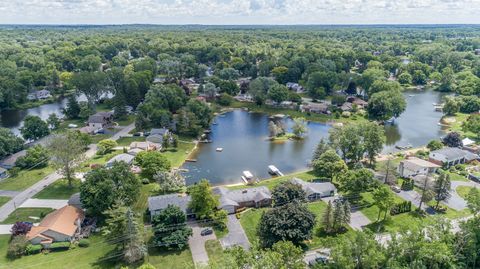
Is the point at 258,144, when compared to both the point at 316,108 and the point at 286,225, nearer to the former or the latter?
the point at 316,108

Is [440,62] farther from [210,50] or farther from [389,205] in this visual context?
[389,205]

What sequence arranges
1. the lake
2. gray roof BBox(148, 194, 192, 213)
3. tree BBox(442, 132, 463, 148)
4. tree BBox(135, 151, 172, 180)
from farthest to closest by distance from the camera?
tree BBox(442, 132, 463, 148) < the lake < tree BBox(135, 151, 172, 180) < gray roof BBox(148, 194, 192, 213)

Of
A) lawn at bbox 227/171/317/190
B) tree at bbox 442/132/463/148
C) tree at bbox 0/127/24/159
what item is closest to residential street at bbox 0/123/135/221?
tree at bbox 0/127/24/159

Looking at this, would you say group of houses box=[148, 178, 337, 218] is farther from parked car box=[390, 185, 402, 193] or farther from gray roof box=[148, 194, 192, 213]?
parked car box=[390, 185, 402, 193]

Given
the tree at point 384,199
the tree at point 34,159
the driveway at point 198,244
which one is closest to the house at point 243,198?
the driveway at point 198,244

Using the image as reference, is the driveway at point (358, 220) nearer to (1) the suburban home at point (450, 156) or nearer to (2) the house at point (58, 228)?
(1) the suburban home at point (450, 156)

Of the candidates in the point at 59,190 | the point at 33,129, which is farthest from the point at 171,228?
the point at 33,129
